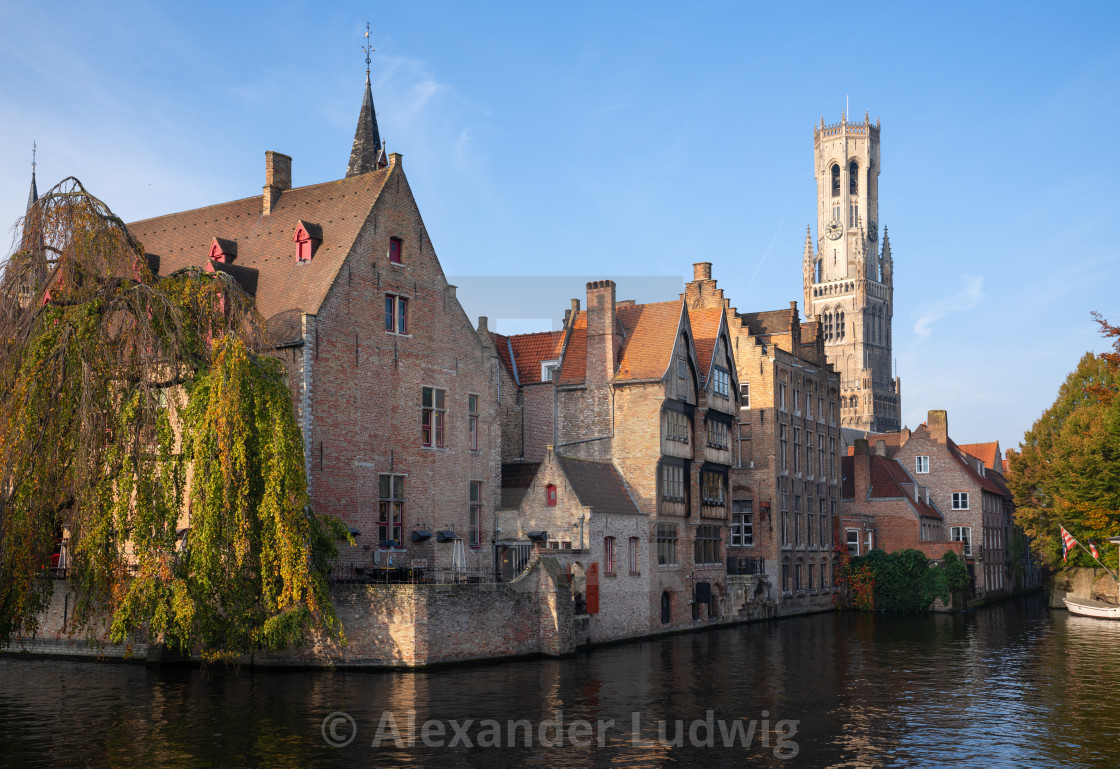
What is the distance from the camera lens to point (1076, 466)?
179ft

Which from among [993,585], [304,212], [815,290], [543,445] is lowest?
[993,585]

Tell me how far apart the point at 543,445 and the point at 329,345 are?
42.9 ft

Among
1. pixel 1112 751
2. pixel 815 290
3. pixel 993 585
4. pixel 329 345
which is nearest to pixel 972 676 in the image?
pixel 1112 751

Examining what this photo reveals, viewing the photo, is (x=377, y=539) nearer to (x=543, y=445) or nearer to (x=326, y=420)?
(x=326, y=420)

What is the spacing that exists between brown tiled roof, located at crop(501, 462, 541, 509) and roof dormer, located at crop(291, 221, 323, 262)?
12.0m

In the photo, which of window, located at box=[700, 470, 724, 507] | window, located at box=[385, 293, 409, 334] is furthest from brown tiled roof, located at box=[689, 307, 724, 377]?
window, located at box=[385, 293, 409, 334]

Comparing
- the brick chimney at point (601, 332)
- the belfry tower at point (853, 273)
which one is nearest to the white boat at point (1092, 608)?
the brick chimney at point (601, 332)

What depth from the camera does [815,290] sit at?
6654 inches

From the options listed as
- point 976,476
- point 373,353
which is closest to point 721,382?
point 373,353

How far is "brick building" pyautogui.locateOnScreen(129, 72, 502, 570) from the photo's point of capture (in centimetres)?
3544

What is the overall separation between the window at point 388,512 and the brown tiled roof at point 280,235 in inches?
253

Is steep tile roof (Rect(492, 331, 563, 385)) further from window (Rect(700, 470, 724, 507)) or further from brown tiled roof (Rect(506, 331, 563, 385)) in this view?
window (Rect(700, 470, 724, 507))

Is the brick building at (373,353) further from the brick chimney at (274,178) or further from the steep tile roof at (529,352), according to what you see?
the steep tile roof at (529,352)

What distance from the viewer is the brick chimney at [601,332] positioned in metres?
44.2
